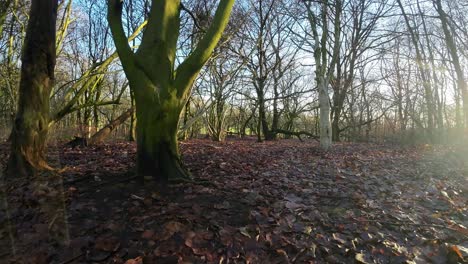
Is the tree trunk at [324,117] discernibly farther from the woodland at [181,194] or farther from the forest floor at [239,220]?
the forest floor at [239,220]

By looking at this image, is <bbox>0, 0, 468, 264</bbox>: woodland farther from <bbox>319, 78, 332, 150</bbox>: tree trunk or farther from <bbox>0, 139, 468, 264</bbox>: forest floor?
<bbox>319, 78, 332, 150</bbox>: tree trunk

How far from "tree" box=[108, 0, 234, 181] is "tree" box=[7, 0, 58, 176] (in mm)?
1352

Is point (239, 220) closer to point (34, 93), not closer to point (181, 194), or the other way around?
point (181, 194)

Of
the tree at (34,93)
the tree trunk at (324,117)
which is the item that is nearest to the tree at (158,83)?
the tree at (34,93)

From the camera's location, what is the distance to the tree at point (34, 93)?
16.1 feet

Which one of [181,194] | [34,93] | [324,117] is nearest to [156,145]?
[181,194]

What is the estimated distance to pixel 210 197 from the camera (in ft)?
13.2

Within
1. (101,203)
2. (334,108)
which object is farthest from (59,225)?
(334,108)

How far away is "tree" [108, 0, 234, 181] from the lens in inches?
172

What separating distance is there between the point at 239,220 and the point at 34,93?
3997 millimetres

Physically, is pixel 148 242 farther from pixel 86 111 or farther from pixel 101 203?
pixel 86 111

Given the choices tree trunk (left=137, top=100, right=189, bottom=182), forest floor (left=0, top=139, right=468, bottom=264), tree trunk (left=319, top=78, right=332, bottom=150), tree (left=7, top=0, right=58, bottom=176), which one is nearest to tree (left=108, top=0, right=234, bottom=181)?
tree trunk (left=137, top=100, right=189, bottom=182)

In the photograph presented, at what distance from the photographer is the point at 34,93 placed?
16.4 ft

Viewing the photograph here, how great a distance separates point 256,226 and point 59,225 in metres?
2.12
